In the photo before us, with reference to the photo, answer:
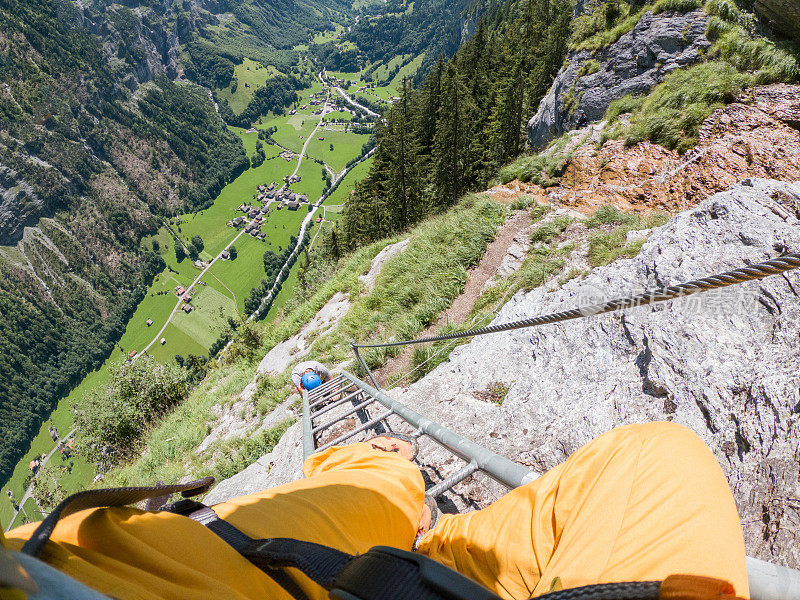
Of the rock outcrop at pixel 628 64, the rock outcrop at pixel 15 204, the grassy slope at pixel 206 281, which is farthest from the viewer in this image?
the rock outcrop at pixel 15 204

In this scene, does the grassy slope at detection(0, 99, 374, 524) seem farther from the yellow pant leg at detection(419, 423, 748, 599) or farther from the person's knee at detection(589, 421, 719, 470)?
the person's knee at detection(589, 421, 719, 470)

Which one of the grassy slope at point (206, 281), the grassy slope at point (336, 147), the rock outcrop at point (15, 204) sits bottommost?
the grassy slope at point (206, 281)

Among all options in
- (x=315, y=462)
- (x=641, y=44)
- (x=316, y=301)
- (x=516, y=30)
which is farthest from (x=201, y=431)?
(x=516, y=30)

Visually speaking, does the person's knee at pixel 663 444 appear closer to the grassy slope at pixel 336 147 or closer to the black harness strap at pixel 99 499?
the black harness strap at pixel 99 499

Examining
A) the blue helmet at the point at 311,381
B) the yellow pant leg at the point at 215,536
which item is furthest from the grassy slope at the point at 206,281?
the yellow pant leg at the point at 215,536

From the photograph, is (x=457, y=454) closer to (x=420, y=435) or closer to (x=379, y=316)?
(x=420, y=435)

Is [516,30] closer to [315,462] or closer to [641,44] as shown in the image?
[641,44]

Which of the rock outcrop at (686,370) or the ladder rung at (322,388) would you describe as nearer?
the rock outcrop at (686,370)
